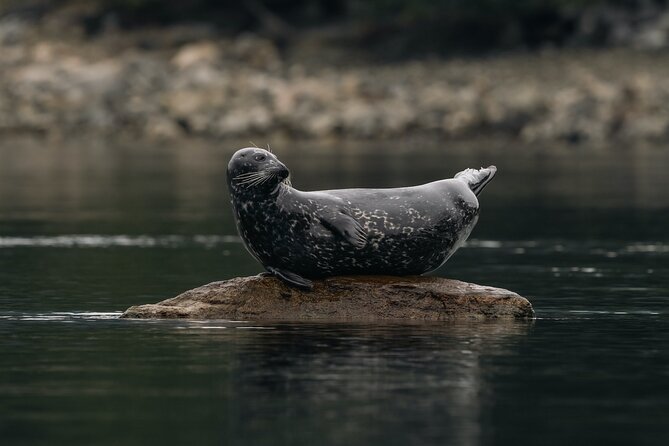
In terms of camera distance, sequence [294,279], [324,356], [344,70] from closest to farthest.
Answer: [324,356] → [294,279] → [344,70]

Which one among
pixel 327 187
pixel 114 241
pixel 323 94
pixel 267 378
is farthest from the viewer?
pixel 323 94

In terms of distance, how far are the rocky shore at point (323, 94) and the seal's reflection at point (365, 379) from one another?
58227 mm

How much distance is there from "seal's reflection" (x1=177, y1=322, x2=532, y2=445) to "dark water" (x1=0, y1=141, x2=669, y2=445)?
23mm

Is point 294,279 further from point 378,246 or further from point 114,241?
point 114,241

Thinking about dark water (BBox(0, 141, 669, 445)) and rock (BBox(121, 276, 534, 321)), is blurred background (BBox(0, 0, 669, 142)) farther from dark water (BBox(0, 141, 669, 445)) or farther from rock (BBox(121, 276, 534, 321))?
rock (BBox(121, 276, 534, 321))

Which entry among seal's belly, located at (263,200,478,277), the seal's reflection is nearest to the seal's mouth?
seal's belly, located at (263,200,478,277)

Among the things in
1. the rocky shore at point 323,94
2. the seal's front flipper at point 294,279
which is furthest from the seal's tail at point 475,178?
the rocky shore at point 323,94

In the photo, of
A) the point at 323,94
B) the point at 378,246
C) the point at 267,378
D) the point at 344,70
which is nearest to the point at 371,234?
the point at 378,246

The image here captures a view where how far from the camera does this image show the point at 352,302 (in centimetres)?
1781

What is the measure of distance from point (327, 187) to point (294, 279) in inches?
976

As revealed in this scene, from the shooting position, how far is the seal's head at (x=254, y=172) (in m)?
18.0

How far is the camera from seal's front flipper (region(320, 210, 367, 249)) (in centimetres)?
1780

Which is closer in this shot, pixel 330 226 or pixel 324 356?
pixel 324 356

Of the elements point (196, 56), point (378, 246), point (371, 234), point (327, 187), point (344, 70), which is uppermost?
point (196, 56)
